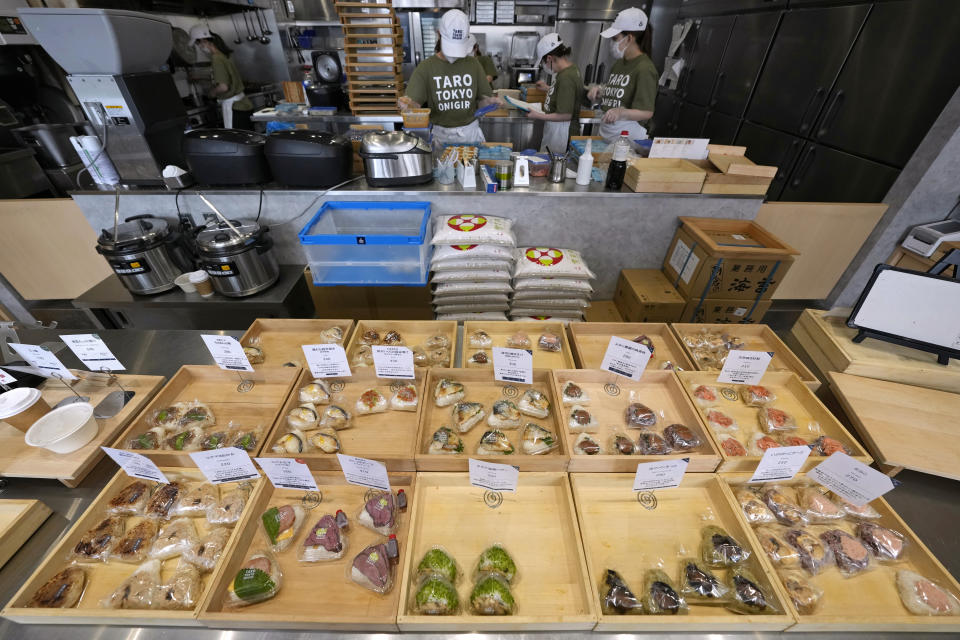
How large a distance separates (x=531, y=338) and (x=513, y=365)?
506 millimetres

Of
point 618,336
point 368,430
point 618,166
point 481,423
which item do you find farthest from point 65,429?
point 618,166

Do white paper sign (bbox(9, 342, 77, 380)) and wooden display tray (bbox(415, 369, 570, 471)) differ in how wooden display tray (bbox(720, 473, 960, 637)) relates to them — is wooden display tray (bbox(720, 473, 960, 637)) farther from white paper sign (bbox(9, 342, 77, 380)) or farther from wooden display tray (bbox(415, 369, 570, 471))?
white paper sign (bbox(9, 342, 77, 380))

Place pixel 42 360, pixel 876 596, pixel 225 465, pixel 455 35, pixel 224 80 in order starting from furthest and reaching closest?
pixel 224 80, pixel 455 35, pixel 42 360, pixel 225 465, pixel 876 596

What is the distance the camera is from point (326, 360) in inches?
60.9

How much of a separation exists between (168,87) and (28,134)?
3410 millimetres

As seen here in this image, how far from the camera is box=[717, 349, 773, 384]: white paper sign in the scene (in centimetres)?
153

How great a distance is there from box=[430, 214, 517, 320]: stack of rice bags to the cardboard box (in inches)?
34.3

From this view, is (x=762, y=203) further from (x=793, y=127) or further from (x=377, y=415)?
(x=377, y=415)

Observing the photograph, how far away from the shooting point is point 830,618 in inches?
38.4

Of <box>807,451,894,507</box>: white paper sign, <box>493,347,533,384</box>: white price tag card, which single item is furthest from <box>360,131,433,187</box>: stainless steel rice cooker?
<box>807,451,894,507</box>: white paper sign

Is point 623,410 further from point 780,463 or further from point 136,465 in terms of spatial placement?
point 136,465

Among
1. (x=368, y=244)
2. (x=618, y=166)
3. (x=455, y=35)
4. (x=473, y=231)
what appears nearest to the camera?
(x=368, y=244)

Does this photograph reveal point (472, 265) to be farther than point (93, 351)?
Yes

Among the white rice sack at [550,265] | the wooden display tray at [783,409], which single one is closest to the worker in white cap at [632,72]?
the white rice sack at [550,265]
